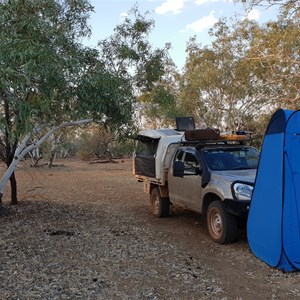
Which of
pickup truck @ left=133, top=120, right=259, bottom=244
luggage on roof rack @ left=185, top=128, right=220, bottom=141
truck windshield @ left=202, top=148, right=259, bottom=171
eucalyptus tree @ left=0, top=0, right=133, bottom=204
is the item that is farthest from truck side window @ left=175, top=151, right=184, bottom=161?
eucalyptus tree @ left=0, top=0, right=133, bottom=204

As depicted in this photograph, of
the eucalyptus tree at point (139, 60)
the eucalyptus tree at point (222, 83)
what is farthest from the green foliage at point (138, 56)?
the eucalyptus tree at point (222, 83)

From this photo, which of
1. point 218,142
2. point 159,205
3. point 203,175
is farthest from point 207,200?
point 159,205

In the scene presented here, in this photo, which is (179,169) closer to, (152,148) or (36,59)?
(152,148)

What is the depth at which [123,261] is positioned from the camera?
634 cm

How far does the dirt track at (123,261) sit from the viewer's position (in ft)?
16.8

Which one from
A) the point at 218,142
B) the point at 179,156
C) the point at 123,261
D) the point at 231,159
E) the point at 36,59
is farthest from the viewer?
the point at 179,156

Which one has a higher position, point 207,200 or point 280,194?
point 280,194

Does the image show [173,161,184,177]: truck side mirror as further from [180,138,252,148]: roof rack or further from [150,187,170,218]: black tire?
[150,187,170,218]: black tire

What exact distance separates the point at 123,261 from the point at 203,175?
9.09ft

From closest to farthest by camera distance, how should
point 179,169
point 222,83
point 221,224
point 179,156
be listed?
point 221,224 < point 179,169 < point 179,156 < point 222,83

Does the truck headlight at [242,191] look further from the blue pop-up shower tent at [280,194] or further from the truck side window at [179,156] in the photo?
the truck side window at [179,156]

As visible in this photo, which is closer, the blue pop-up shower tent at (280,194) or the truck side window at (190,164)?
the blue pop-up shower tent at (280,194)

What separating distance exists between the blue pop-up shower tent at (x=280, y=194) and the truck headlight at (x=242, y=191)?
72 cm

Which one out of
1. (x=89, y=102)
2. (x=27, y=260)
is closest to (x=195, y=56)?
(x=89, y=102)
